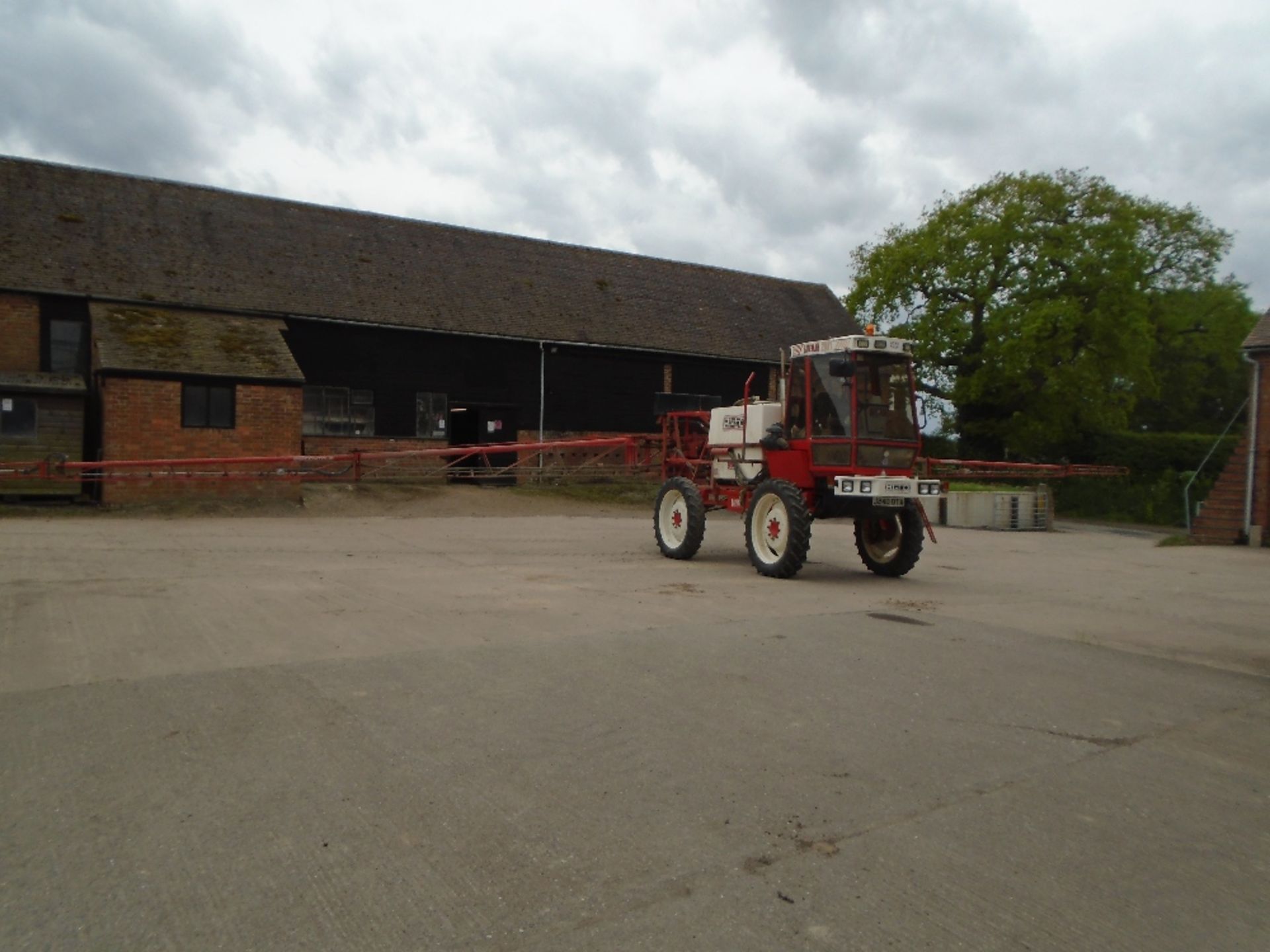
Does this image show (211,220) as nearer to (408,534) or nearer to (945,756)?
(408,534)

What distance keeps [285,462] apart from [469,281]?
11699 mm

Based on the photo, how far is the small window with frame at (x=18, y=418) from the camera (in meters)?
21.7

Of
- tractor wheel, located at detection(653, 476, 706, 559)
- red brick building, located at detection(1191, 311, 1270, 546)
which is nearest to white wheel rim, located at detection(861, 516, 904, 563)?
tractor wheel, located at detection(653, 476, 706, 559)

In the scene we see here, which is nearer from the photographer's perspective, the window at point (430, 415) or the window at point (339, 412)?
the window at point (339, 412)

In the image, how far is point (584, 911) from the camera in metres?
3.61

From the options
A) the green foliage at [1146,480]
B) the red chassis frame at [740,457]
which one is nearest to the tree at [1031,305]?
the green foliage at [1146,480]

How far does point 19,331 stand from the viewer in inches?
974

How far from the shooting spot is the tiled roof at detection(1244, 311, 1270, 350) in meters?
21.7

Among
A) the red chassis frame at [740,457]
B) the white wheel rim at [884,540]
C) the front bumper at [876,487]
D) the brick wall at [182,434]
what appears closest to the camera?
the front bumper at [876,487]

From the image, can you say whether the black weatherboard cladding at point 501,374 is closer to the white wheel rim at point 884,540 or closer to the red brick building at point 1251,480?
the red brick building at point 1251,480

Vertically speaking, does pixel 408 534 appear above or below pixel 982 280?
below

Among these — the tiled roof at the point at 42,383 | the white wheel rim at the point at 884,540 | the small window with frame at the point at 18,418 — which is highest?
the tiled roof at the point at 42,383

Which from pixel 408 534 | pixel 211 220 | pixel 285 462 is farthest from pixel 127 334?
pixel 408 534

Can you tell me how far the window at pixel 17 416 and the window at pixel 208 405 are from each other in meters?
3.01
